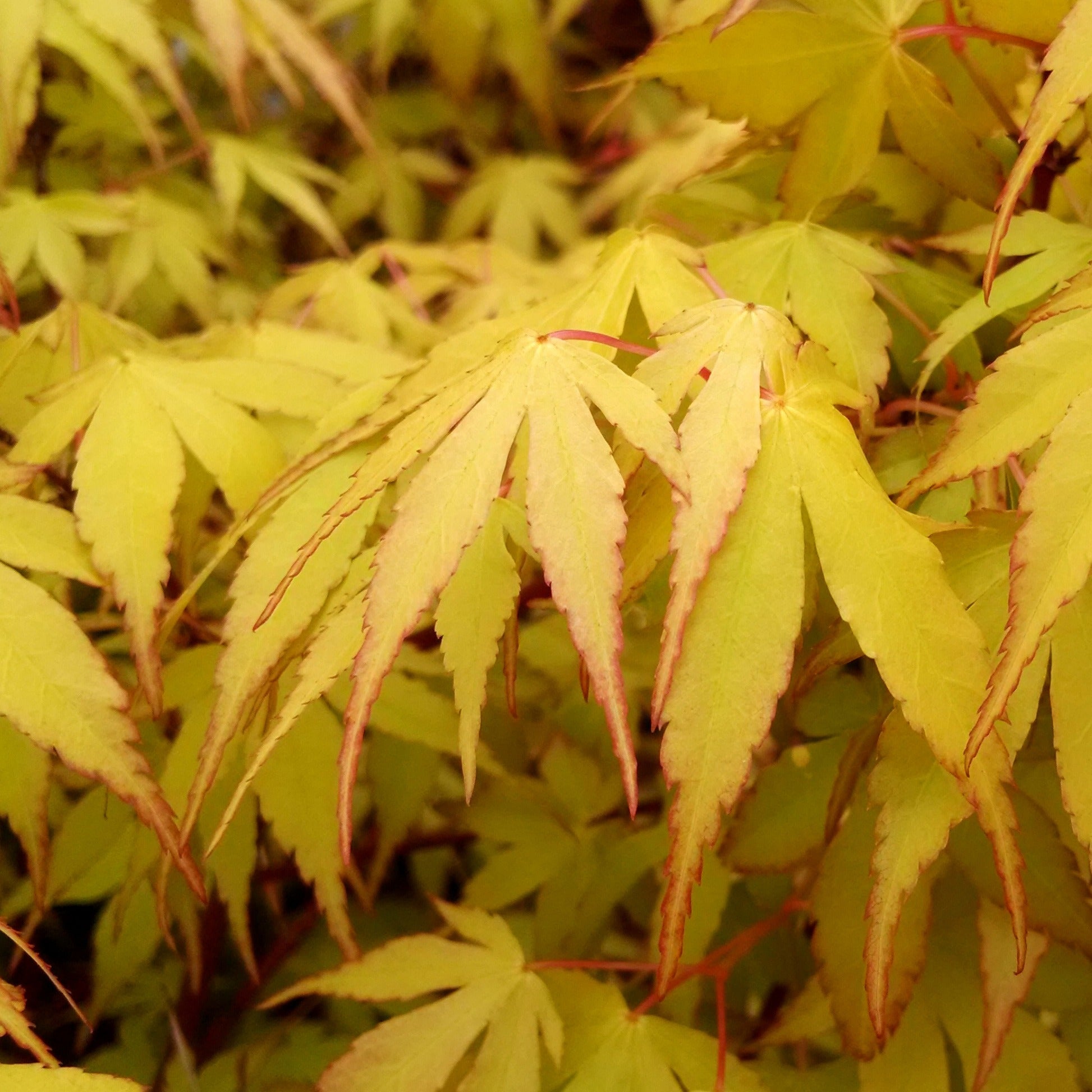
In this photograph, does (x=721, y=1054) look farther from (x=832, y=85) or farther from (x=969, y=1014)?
(x=832, y=85)

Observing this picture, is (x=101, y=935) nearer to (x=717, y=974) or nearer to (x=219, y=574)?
(x=219, y=574)

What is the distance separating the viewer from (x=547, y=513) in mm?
406

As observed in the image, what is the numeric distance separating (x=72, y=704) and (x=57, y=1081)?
15 centimetres

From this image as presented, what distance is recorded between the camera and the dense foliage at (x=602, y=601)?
41cm

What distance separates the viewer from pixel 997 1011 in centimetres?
51

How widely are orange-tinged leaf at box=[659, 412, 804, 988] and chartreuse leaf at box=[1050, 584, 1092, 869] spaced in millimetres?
107

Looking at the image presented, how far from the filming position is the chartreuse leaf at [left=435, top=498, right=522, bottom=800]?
442 mm

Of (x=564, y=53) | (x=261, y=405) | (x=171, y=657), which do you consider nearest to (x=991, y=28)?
(x=261, y=405)

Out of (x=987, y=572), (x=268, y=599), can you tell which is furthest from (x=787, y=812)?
(x=268, y=599)

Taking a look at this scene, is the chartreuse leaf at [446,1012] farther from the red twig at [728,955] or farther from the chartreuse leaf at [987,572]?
the chartreuse leaf at [987,572]

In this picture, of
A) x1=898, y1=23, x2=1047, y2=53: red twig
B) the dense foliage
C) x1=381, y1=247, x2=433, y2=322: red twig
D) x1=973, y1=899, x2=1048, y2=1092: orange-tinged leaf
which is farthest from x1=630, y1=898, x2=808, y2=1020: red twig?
x1=381, y1=247, x2=433, y2=322: red twig

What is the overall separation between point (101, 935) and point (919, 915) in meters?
0.53

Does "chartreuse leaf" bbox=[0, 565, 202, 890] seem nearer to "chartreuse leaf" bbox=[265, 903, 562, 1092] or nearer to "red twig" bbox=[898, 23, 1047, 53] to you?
"chartreuse leaf" bbox=[265, 903, 562, 1092]

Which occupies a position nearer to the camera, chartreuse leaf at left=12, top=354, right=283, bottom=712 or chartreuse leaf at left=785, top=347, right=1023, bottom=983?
chartreuse leaf at left=785, top=347, right=1023, bottom=983
